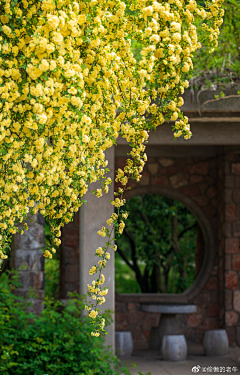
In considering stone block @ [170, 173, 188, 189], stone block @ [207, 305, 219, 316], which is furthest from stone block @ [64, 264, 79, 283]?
stone block @ [207, 305, 219, 316]

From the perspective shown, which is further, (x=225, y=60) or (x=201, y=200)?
(x=201, y=200)

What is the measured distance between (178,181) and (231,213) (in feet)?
3.02

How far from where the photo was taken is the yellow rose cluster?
167 cm

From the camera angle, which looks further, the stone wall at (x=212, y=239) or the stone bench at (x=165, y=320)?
the stone wall at (x=212, y=239)

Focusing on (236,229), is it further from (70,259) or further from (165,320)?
(70,259)

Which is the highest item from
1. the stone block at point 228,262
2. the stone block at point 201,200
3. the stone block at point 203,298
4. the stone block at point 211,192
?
the stone block at point 211,192

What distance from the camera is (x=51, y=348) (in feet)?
12.9

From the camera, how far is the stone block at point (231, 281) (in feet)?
21.3

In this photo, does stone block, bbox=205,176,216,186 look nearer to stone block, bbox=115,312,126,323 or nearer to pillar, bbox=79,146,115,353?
stone block, bbox=115,312,126,323

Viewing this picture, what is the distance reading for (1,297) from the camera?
4.46 metres

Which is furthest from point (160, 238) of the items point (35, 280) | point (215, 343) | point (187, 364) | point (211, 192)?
point (35, 280)

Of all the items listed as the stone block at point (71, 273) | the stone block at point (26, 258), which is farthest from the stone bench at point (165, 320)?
the stone block at point (26, 258)

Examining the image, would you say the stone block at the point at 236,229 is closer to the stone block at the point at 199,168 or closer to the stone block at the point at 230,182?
the stone block at the point at 230,182

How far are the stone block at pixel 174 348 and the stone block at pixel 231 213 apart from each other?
6.08 feet
